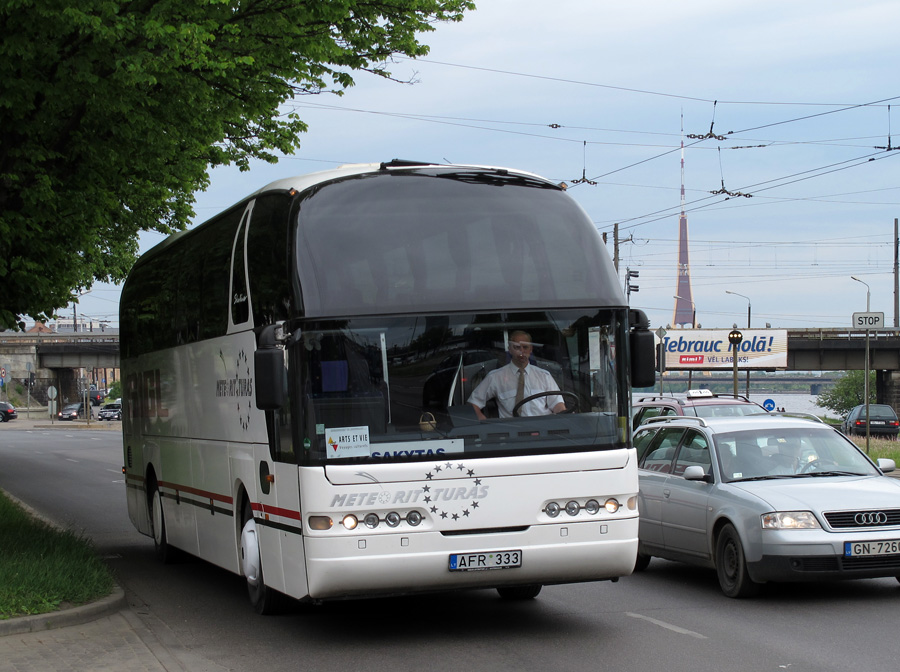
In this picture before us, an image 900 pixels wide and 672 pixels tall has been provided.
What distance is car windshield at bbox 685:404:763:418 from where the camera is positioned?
942 inches

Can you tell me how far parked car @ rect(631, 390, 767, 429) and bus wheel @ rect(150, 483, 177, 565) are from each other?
11029 mm

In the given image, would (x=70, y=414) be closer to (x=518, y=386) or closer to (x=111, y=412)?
(x=111, y=412)

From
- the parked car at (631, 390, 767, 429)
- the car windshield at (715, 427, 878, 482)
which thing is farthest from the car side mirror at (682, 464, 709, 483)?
the parked car at (631, 390, 767, 429)

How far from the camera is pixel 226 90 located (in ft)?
45.3

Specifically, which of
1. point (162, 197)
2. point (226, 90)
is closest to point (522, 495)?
point (226, 90)

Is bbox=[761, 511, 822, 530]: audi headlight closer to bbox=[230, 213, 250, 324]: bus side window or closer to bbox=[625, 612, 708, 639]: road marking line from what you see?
bbox=[625, 612, 708, 639]: road marking line

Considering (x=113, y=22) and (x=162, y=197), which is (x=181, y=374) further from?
(x=162, y=197)

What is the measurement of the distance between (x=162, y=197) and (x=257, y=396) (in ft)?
33.4

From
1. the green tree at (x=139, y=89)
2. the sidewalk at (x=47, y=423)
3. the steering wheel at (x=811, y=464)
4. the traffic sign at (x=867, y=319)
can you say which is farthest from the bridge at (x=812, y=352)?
the steering wheel at (x=811, y=464)

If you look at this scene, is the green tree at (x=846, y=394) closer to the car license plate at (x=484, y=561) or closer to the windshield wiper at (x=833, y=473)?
the windshield wiper at (x=833, y=473)

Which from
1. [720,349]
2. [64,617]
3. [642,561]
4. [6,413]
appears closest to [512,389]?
[64,617]

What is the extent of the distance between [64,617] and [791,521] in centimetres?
560

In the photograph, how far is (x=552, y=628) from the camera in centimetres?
893

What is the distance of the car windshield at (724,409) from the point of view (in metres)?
23.9
